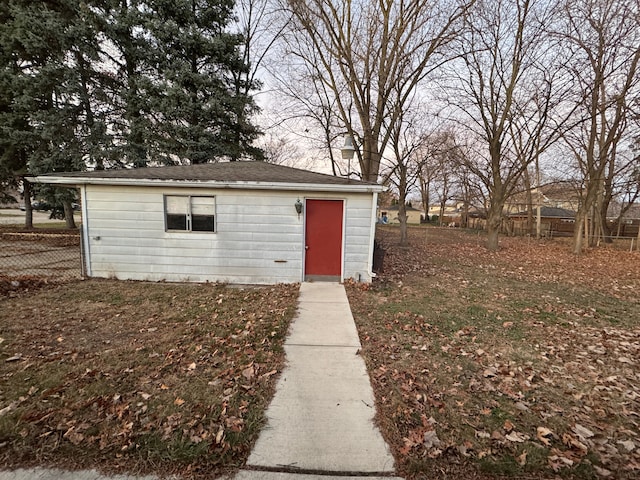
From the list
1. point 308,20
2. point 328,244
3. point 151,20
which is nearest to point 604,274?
point 328,244

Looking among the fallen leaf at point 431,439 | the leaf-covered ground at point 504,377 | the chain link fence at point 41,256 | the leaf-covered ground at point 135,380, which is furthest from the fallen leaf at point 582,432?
the chain link fence at point 41,256

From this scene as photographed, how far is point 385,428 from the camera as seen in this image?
95.4 inches

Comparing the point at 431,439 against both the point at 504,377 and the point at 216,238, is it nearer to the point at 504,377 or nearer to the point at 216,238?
the point at 504,377

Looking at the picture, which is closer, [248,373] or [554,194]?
[248,373]

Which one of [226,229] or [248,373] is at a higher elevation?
[226,229]

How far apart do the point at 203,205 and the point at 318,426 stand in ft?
19.5

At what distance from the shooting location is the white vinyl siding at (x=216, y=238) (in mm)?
6895

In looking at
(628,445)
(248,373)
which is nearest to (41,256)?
(248,373)

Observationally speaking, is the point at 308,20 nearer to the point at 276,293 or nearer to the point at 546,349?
the point at 276,293

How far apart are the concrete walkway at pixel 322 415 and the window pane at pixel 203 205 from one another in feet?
13.6

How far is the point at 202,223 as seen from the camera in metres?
7.02

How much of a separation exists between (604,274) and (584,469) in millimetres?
10264

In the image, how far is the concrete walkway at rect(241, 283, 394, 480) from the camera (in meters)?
2.10

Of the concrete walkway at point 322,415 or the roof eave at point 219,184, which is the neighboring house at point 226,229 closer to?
the roof eave at point 219,184
